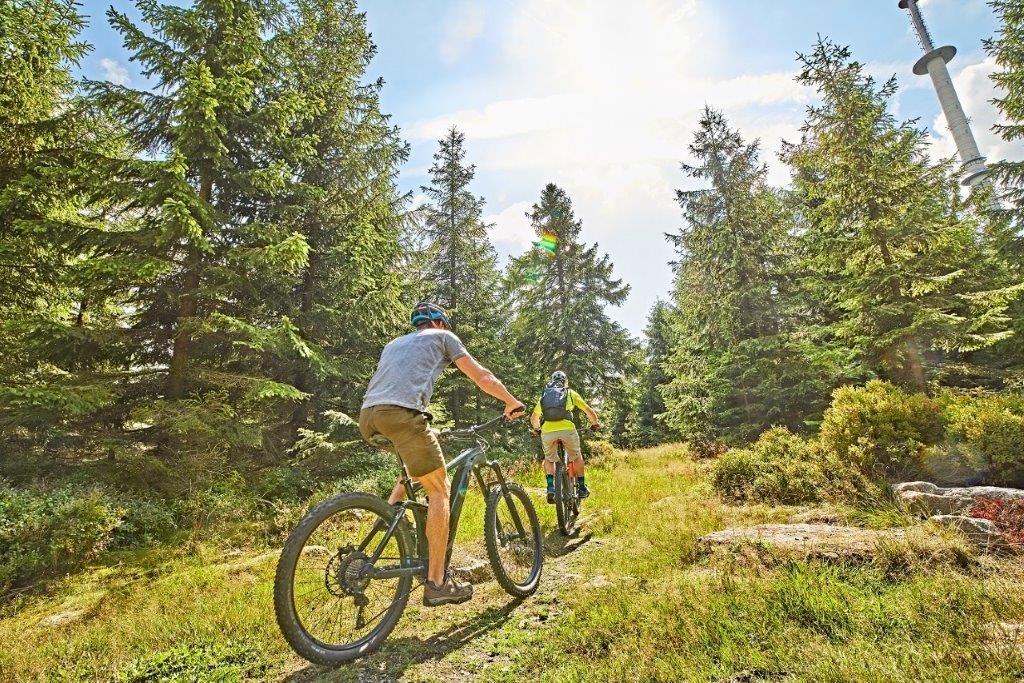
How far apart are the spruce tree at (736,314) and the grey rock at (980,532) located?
11346mm

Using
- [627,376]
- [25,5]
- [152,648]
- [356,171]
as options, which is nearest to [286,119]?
[356,171]

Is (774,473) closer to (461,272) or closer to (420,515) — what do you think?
(420,515)

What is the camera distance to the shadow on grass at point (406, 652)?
3.15 metres

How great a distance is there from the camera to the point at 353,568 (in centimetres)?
339

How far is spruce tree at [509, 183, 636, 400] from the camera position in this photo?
21922mm

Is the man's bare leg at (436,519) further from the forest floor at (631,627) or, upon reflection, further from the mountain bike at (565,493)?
the mountain bike at (565,493)

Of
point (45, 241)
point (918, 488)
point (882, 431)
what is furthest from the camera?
point (45, 241)

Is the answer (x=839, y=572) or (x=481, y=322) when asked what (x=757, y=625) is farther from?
(x=481, y=322)

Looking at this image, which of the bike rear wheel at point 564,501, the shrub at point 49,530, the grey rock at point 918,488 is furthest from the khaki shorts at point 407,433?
the grey rock at point 918,488

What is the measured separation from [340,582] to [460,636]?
3.79 feet

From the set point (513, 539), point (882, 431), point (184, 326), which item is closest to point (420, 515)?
point (513, 539)

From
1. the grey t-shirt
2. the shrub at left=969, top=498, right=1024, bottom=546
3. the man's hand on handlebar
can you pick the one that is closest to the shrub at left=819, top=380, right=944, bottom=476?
the shrub at left=969, top=498, right=1024, bottom=546

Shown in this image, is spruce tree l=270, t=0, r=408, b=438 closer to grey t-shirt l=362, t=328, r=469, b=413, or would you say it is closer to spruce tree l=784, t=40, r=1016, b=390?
grey t-shirt l=362, t=328, r=469, b=413

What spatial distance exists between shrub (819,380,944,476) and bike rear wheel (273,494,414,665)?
825 centimetres
